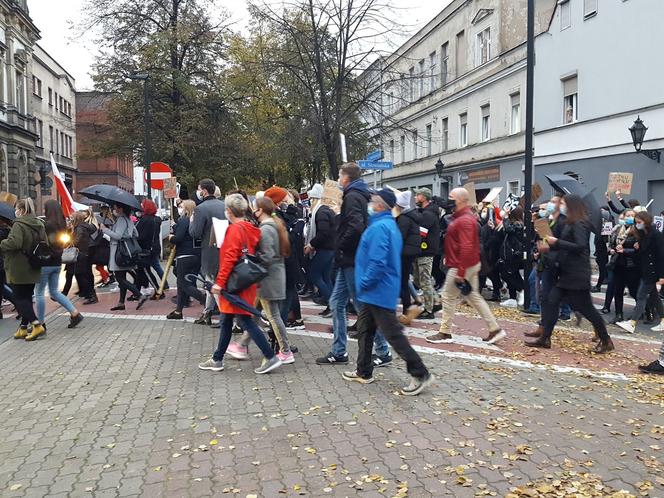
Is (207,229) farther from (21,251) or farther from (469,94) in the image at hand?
(469,94)

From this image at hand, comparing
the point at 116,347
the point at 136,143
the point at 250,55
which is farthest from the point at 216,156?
the point at 116,347

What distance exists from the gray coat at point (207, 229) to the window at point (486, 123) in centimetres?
2212

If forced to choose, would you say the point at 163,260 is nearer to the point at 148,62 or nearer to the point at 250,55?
the point at 148,62

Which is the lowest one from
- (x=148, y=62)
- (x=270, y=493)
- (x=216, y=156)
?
(x=270, y=493)

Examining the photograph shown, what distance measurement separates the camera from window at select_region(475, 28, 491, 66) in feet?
92.2

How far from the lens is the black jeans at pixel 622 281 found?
9.38m

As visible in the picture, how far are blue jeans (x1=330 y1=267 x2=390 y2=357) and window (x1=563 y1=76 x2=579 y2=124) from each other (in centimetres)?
1823

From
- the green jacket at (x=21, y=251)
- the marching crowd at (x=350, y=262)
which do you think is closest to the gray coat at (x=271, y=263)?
the marching crowd at (x=350, y=262)

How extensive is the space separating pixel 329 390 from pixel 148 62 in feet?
85.2

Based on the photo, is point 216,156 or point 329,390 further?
point 216,156

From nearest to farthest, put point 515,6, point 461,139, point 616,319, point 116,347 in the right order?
1. point 116,347
2. point 616,319
3. point 515,6
4. point 461,139

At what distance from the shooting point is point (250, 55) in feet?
105

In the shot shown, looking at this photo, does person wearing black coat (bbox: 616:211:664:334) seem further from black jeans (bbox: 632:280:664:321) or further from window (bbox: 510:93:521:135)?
window (bbox: 510:93:521:135)

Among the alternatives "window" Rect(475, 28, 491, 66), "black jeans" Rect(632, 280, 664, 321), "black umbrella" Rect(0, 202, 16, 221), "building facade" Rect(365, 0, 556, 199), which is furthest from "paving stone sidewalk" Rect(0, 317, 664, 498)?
"window" Rect(475, 28, 491, 66)
